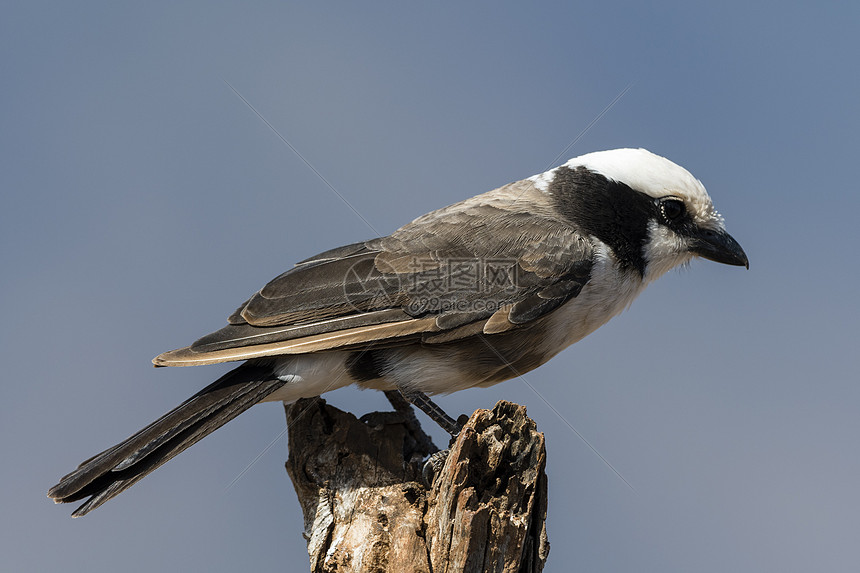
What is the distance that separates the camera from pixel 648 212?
17.6 ft

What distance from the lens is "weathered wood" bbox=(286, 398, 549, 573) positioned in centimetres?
409

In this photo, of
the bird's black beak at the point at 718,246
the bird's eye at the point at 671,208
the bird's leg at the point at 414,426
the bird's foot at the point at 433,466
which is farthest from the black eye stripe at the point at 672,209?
the bird's foot at the point at 433,466

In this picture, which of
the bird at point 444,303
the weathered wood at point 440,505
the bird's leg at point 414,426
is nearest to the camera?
the weathered wood at point 440,505

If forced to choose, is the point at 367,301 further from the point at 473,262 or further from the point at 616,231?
the point at 616,231

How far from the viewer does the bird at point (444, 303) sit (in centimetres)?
447

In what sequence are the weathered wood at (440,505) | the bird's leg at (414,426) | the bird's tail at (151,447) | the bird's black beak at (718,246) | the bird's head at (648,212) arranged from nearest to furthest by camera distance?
the weathered wood at (440,505) → the bird's tail at (151,447) → the bird's leg at (414,426) → the bird's head at (648,212) → the bird's black beak at (718,246)

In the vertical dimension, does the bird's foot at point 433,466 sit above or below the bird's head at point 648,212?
below

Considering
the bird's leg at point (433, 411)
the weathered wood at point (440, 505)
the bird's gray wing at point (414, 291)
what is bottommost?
the weathered wood at point (440, 505)

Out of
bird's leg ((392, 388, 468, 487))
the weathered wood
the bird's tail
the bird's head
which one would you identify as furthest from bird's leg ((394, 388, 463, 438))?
the bird's head

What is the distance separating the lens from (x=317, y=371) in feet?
15.2

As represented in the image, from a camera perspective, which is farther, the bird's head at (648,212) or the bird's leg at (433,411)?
the bird's head at (648,212)

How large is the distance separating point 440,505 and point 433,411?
0.68 metres

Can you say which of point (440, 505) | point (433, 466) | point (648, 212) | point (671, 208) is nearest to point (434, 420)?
point (433, 466)

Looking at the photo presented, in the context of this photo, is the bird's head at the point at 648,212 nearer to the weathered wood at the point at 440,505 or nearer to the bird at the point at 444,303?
the bird at the point at 444,303
